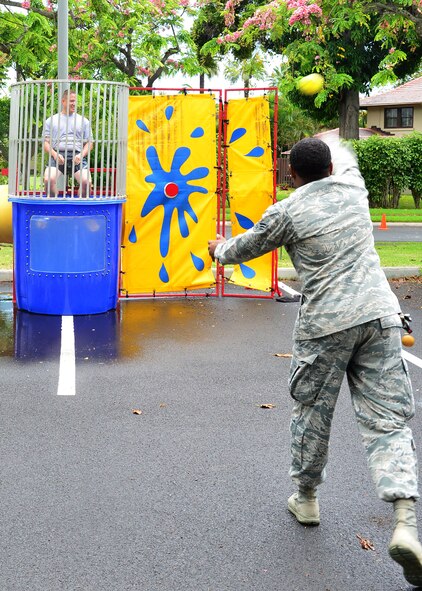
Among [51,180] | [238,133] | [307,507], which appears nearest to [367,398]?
[307,507]

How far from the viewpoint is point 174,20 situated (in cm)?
2686

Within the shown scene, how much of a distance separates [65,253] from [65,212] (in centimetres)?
44

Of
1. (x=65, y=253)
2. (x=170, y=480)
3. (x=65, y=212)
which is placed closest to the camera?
(x=170, y=480)

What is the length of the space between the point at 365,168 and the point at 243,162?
18.6 m

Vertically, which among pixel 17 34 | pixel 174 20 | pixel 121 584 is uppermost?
pixel 174 20

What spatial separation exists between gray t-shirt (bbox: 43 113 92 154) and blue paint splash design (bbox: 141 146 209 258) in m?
1.28

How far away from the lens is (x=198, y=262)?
35.6 ft

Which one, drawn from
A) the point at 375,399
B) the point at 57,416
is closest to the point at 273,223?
the point at 375,399

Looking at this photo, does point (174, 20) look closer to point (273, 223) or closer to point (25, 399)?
point (25, 399)

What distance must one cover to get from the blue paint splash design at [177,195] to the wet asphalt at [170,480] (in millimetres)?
2584

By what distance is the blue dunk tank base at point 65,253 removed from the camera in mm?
9453

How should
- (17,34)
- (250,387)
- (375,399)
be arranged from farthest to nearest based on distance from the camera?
1. (17,34)
2. (250,387)
3. (375,399)

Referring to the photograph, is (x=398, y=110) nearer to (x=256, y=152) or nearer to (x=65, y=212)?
(x=256, y=152)

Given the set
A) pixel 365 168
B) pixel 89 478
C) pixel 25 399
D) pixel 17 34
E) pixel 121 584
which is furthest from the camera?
pixel 365 168
